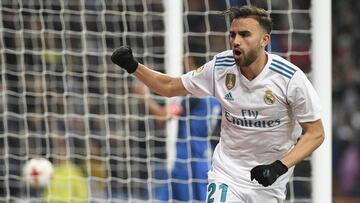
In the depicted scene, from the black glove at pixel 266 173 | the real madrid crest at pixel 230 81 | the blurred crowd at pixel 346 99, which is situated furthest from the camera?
the blurred crowd at pixel 346 99

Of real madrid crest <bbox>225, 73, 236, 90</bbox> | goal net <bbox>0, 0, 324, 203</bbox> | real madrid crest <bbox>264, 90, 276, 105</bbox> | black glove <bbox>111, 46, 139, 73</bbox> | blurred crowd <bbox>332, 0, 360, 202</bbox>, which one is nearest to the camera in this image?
real madrid crest <bbox>264, 90, 276, 105</bbox>

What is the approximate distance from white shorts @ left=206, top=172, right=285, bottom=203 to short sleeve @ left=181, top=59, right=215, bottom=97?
1.55 ft

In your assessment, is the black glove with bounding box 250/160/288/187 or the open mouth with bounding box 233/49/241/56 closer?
the black glove with bounding box 250/160/288/187

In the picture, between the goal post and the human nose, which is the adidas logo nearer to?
the human nose

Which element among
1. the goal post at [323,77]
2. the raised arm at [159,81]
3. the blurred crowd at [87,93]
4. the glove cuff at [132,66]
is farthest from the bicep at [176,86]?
the blurred crowd at [87,93]

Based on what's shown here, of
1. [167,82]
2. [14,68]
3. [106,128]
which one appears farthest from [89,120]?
[167,82]

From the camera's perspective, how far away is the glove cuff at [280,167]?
4.92 metres

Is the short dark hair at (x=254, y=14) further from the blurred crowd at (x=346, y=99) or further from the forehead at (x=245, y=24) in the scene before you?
the blurred crowd at (x=346, y=99)

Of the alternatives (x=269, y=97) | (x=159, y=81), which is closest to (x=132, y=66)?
(x=159, y=81)

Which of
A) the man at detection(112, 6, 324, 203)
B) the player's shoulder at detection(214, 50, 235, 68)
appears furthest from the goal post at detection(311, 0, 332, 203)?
the player's shoulder at detection(214, 50, 235, 68)

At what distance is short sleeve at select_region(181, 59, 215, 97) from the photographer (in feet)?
17.8

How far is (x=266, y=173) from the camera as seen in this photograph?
15.9ft

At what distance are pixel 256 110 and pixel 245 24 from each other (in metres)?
0.44

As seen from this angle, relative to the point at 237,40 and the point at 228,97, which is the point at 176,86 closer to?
the point at 228,97
